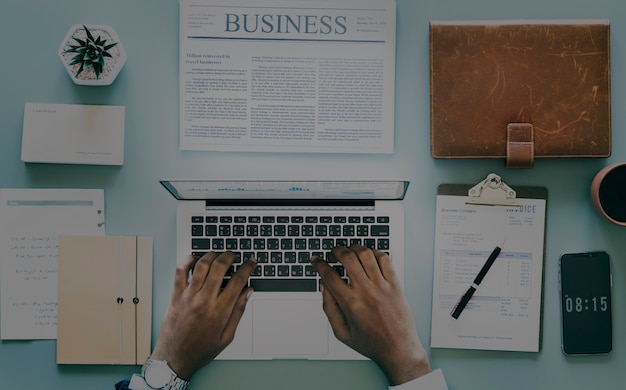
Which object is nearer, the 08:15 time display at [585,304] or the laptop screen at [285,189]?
the laptop screen at [285,189]

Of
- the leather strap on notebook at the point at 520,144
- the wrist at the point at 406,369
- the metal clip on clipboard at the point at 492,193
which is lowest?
the wrist at the point at 406,369

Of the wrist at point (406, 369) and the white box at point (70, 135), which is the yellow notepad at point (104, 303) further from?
the wrist at point (406, 369)

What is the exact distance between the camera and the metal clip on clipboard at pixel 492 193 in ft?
3.18

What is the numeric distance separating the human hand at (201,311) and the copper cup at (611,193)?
2.18 feet

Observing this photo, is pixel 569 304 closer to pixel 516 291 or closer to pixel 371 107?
pixel 516 291

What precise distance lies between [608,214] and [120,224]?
3.08 feet

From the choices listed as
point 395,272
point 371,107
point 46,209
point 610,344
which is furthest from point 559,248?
point 46,209

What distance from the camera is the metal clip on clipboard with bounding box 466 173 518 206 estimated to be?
971mm

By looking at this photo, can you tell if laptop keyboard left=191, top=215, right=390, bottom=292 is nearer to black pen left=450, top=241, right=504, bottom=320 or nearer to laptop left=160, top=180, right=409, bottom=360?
laptop left=160, top=180, right=409, bottom=360

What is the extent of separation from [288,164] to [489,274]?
0.45 m

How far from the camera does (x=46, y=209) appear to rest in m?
0.98

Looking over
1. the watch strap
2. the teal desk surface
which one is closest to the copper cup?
the teal desk surface

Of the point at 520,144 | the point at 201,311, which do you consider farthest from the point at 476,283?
the point at 201,311

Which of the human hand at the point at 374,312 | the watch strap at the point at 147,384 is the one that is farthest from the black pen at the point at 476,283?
→ the watch strap at the point at 147,384
